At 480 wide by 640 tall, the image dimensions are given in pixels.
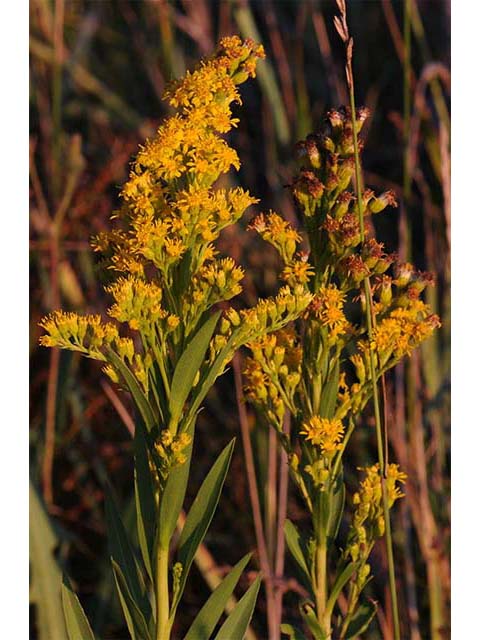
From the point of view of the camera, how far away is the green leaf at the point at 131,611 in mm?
892

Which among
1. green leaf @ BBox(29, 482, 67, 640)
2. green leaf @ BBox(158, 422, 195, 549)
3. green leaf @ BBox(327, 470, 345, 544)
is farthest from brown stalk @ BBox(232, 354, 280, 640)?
green leaf @ BBox(158, 422, 195, 549)

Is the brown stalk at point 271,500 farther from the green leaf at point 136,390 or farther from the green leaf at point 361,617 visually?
the green leaf at point 136,390

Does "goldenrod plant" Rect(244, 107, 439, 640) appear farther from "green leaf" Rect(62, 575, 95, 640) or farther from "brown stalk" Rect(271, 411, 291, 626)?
"brown stalk" Rect(271, 411, 291, 626)

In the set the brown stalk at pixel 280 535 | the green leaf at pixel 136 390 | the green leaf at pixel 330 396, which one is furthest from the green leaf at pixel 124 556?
the brown stalk at pixel 280 535

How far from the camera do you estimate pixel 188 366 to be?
0.84 meters

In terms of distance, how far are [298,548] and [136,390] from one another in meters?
0.27

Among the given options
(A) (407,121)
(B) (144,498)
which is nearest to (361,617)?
(B) (144,498)

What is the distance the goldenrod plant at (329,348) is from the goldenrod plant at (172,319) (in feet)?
0.20

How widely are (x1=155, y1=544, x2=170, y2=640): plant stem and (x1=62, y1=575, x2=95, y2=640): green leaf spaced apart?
0.10 meters

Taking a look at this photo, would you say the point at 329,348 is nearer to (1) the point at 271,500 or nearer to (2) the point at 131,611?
(2) the point at 131,611

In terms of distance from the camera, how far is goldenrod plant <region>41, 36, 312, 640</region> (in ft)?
2.82

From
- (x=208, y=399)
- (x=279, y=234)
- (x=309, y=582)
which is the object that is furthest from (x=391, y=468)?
(x=208, y=399)
